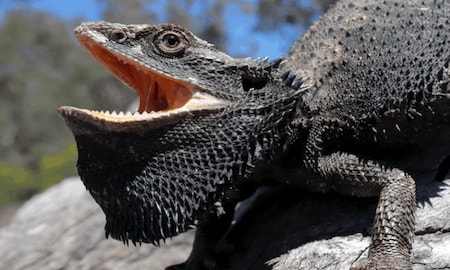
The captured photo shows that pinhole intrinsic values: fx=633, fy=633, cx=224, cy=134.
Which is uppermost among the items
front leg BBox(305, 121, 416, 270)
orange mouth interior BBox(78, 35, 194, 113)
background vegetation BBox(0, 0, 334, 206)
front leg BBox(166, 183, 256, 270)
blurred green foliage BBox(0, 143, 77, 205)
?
background vegetation BBox(0, 0, 334, 206)

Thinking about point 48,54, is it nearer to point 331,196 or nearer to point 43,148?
point 43,148

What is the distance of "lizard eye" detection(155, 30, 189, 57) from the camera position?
124 inches

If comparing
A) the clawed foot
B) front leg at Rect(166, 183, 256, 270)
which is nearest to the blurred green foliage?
front leg at Rect(166, 183, 256, 270)

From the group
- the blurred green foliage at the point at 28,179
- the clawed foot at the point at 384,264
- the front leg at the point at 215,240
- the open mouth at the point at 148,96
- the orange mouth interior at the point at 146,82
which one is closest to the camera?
the clawed foot at the point at 384,264

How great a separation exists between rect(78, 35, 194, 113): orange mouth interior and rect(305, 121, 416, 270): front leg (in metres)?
0.76

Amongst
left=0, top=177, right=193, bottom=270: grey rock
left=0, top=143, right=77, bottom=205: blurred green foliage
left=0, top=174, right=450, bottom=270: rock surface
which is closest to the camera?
left=0, top=174, right=450, bottom=270: rock surface

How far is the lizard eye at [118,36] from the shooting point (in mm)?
3123

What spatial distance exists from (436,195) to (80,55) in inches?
1009

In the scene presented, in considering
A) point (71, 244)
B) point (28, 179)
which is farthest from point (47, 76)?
point (71, 244)

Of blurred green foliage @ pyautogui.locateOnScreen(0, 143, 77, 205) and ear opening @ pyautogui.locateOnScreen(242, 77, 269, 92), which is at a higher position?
blurred green foliage @ pyautogui.locateOnScreen(0, 143, 77, 205)

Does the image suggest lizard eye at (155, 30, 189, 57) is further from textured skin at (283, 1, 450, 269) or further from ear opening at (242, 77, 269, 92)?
textured skin at (283, 1, 450, 269)

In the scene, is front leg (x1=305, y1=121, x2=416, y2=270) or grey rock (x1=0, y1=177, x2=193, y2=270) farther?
grey rock (x1=0, y1=177, x2=193, y2=270)

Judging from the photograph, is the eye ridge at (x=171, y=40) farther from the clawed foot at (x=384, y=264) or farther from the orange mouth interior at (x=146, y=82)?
the clawed foot at (x=384, y=264)

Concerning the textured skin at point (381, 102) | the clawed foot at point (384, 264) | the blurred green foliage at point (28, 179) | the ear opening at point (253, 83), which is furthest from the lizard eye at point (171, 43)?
the blurred green foliage at point (28, 179)
